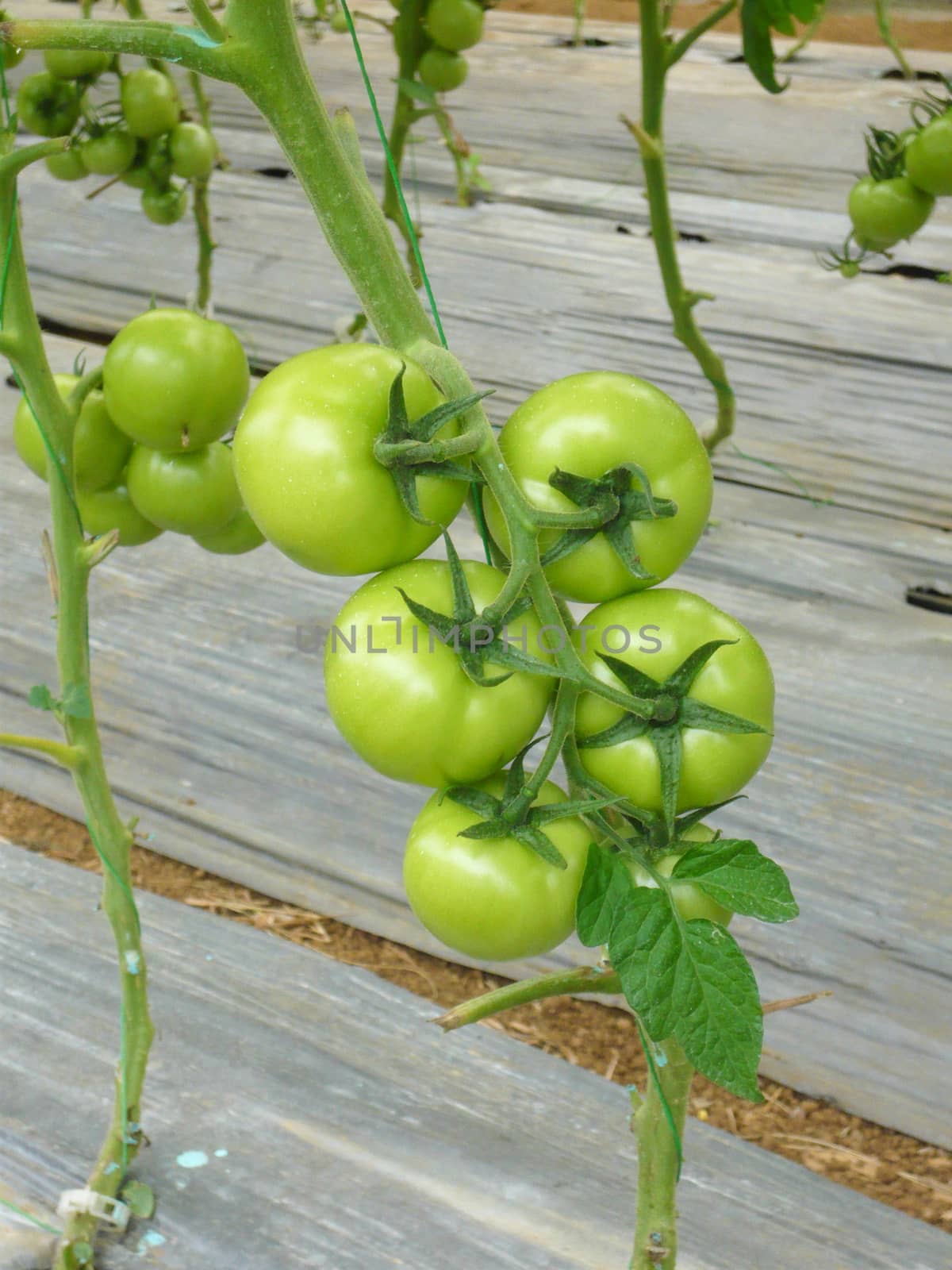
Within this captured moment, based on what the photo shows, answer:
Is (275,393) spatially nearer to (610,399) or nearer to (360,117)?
(610,399)

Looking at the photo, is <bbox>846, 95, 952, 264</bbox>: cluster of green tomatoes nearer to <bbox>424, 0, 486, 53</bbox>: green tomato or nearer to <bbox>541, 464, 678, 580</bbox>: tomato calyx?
<bbox>424, 0, 486, 53</bbox>: green tomato

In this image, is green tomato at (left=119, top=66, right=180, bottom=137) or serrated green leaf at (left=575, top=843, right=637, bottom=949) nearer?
serrated green leaf at (left=575, top=843, right=637, bottom=949)

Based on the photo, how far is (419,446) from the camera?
0.88ft

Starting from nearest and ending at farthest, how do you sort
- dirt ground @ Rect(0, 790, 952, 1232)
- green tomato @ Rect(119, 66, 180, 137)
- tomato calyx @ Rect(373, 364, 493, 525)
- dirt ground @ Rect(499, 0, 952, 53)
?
tomato calyx @ Rect(373, 364, 493, 525) < dirt ground @ Rect(0, 790, 952, 1232) < green tomato @ Rect(119, 66, 180, 137) < dirt ground @ Rect(499, 0, 952, 53)

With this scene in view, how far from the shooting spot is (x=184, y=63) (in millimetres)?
270

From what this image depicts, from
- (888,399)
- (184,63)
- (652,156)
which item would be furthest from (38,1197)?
(888,399)

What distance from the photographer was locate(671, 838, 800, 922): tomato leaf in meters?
0.29

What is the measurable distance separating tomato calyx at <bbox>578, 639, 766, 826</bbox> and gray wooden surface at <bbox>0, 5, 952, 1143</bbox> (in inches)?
24.8

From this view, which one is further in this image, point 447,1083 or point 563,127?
point 563,127

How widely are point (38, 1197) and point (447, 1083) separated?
24 centimetres

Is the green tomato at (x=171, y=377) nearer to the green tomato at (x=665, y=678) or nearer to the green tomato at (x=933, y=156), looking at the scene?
the green tomato at (x=665, y=678)

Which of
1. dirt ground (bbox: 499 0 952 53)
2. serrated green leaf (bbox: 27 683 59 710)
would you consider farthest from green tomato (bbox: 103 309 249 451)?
dirt ground (bbox: 499 0 952 53)

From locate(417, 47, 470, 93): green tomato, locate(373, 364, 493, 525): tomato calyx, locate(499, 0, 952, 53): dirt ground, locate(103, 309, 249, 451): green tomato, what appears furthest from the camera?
locate(499, 0, 952, 53): dirt ground

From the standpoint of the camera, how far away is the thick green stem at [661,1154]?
0.35m
